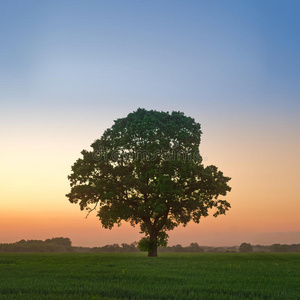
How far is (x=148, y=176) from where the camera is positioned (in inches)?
1636

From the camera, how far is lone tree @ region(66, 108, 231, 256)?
135 ft

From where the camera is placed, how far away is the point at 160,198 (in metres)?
40.2

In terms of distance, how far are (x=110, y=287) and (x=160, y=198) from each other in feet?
91.6

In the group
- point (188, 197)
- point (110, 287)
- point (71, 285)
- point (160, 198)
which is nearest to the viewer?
point (110, 287)

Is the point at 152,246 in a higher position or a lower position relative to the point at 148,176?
lower

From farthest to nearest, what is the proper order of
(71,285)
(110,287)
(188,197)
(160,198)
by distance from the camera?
(188,197) < (160,198) < (71,285) < (110,287)

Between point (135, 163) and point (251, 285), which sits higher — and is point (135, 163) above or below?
above

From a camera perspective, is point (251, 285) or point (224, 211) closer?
point (251, 285)

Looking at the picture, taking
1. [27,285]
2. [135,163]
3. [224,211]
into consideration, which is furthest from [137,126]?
[27,285]

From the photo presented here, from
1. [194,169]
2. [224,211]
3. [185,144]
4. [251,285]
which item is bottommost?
[251,285]

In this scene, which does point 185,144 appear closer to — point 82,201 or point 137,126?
point 137,126

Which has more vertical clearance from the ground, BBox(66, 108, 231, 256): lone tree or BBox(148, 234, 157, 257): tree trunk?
BBox(66, 108, 231, 256): lone tree

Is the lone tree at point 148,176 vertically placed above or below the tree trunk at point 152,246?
above

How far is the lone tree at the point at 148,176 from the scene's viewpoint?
4125 cm
